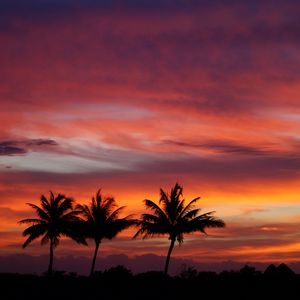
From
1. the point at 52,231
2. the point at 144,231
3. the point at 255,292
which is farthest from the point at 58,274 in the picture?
the point at 255,292

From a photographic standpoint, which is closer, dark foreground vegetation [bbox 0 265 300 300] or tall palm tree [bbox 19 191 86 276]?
dark foreground vegetation [bbox 0 265 300 300]

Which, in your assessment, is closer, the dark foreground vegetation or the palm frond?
the dark foreground vegetation

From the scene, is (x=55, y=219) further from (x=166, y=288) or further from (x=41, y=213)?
(x=166, y=288)

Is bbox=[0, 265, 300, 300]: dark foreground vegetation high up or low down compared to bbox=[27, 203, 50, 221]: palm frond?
down

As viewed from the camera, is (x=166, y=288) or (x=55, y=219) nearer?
(x=166, y=288)

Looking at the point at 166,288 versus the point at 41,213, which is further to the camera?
the point at 41,213

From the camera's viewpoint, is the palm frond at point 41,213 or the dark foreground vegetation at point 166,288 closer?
the dark foreground vegetation at point 166,288

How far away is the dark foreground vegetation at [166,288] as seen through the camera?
134 ft

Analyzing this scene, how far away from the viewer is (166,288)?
43812mm

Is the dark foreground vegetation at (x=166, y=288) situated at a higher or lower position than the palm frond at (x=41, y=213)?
lower

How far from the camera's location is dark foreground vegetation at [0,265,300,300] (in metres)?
40.9

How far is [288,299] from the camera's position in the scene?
39.6m

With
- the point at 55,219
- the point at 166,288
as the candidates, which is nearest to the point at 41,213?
the point at 55,219

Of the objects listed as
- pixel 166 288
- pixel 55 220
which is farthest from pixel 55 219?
pixel 166 288
